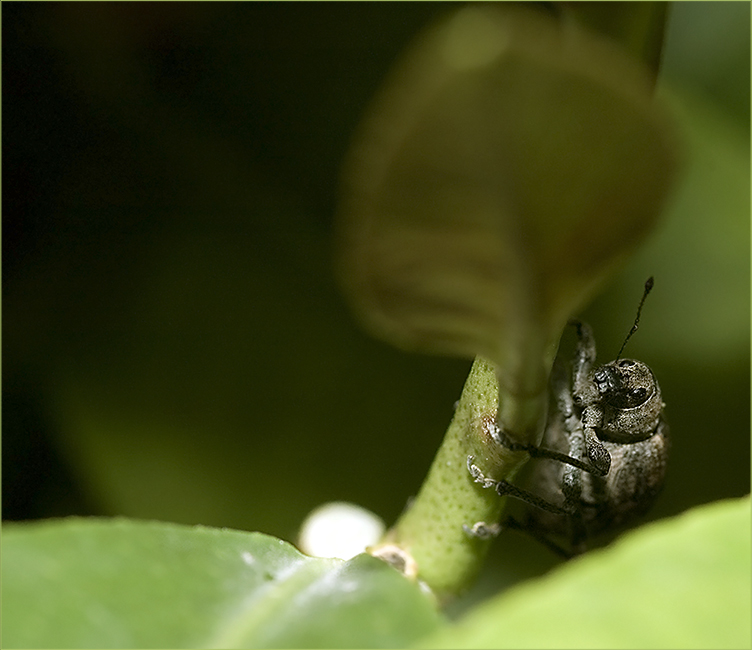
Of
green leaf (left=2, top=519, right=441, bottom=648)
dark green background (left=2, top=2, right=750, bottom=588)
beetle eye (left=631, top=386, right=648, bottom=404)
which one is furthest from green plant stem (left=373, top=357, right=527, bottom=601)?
beetle eye (left=631, top=386, right=648, bottom=404)

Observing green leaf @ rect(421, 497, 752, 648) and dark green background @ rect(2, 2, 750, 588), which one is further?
dark green background @ rect(2, 2, 750, 588)

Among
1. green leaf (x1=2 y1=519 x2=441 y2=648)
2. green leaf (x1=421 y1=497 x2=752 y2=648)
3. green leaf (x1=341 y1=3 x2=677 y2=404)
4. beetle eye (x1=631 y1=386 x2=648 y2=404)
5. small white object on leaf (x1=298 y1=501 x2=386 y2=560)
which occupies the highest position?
green leaf (x1=341 y1=3 x2=677 y2=404)

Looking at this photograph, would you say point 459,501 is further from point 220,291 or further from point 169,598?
point 220,291

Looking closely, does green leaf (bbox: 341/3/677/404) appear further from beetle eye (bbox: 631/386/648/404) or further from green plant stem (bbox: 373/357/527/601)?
beetle eye (bbox: 631/386/648/404)

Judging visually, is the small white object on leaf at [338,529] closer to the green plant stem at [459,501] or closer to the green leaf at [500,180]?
the green plant stem at [459,501]

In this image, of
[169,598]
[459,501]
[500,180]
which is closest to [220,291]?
[459,501]

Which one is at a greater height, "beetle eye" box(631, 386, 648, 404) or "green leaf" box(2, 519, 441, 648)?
"beetle eye" box(631, 386, 648, 404)

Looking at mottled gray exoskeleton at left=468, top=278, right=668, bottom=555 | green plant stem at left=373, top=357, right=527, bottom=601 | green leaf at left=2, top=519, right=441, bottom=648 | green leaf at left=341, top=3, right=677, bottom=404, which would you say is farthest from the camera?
mottled gray exoskeleton at left=468, top=278, right=668, bottom=555
